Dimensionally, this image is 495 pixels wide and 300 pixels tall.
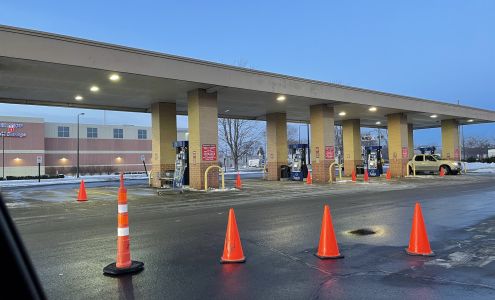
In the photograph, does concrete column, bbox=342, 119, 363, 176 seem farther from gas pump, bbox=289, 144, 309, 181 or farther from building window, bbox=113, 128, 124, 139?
building window, bbox=113, 128, 124, 139

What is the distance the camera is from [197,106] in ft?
69.8

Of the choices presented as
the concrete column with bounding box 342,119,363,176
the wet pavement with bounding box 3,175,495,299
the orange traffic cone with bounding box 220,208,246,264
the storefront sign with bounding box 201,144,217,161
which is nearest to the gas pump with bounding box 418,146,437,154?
the concrete column with bounding box 342,119,363,176

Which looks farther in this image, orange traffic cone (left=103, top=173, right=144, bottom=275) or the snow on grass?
the snow on grass

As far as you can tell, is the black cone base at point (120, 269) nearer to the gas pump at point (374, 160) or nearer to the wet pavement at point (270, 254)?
the wet pavement at point (270, 254)

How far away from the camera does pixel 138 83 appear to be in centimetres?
1980

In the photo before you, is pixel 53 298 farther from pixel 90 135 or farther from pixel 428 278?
pixel 90 135

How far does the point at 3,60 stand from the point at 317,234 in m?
12.7

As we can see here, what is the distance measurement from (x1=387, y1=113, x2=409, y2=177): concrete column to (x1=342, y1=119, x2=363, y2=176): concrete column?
4.38 metres

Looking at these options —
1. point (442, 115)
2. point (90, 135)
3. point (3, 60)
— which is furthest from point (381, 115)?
point (90, 135)

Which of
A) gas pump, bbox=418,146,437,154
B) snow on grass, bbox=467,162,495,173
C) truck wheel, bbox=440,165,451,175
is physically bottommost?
snow on grass, bbox=467,162,495,173

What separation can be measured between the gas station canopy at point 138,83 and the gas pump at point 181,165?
2753 mm

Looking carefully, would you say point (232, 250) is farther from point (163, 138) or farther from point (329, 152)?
point (329, 152)

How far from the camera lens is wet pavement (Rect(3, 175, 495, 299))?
5.38 m

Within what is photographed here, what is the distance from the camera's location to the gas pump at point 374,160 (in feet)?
114
